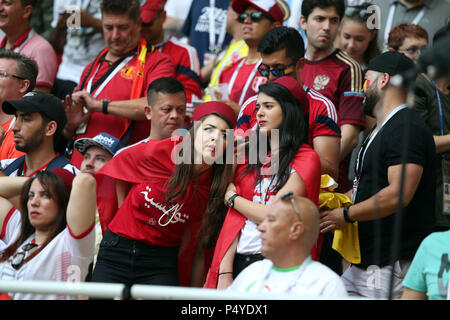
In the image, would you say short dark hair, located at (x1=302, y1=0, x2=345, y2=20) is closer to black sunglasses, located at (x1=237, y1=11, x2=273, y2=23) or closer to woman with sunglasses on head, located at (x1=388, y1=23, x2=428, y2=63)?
black sunglasses, located at (x1=237, y1=11, x2=273, y2=23)

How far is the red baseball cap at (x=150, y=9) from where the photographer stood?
679 centimetres

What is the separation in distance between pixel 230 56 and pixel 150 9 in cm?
85

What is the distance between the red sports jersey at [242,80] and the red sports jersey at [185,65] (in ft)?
0.78

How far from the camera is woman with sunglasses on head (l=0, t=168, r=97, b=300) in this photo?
423 centimetres

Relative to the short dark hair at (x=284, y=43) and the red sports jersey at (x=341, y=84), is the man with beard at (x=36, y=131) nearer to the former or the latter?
the short dark hair at (x=284, y=43)

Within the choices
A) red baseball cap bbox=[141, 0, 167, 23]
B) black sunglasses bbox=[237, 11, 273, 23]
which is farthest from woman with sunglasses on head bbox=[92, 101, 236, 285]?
red baseball cap bbox=[141, 0, 167, 23]

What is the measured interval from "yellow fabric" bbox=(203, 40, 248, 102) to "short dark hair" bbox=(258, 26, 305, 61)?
1.37 m

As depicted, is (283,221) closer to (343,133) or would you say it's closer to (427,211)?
(427,211)

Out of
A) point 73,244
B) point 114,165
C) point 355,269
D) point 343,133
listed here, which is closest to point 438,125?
point 343,133

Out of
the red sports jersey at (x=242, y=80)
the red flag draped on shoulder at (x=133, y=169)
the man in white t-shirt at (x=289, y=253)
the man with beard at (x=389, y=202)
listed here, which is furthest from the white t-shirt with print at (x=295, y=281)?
the red sports jersey at (x=242, y=80)

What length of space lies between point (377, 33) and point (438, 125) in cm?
144

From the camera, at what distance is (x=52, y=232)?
14.6 feet

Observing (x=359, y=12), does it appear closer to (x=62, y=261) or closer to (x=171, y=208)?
(x=171, y=208)

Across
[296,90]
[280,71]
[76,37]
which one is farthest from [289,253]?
[76,37]
